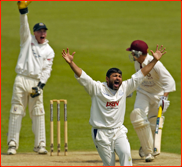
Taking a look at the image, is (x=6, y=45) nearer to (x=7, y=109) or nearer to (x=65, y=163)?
(x=7, y=109)

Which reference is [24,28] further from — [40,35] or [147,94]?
[147,94]

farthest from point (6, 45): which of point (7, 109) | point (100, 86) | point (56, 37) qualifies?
point (100, 86)

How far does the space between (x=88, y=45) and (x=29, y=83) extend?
1454cm

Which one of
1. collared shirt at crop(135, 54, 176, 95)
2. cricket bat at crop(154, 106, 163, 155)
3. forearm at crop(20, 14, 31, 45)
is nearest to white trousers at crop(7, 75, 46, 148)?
forearm at crop(20, 14, 31, 45)

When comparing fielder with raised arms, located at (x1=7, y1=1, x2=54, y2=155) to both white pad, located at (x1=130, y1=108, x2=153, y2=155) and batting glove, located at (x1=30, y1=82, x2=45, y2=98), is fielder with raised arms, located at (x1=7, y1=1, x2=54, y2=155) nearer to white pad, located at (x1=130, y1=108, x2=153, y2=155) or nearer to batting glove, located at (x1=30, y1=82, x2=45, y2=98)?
batting glove, located at (x1=30, y1=82, x2=45, y2=98)

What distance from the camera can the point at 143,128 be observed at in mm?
6426

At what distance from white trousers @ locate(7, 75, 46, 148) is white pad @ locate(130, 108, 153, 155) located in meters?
1.61

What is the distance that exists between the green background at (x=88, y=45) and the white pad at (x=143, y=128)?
1.47 meters

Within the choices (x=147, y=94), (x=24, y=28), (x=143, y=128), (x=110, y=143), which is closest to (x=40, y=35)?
(x=24, y=28)

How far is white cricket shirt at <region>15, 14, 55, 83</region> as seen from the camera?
274 inches

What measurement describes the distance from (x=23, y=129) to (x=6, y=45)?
11393mm

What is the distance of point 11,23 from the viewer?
2530 centimetres

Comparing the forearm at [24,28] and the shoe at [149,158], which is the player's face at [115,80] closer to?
the shoe at [149,158]

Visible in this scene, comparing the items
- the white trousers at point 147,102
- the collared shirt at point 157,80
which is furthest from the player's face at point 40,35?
the white trousers at point 147,102
